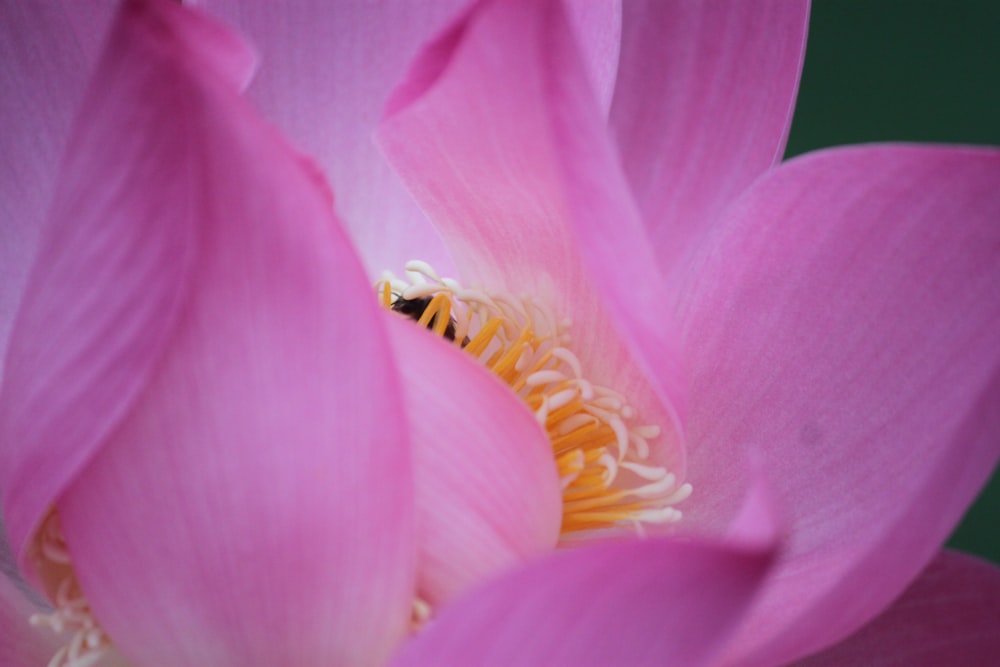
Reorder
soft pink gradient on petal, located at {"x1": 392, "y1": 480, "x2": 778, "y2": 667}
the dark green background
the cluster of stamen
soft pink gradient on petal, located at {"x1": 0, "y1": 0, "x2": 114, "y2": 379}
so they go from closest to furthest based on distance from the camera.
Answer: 1. soft pink gradient on petal, located at {"x1": 392, "y1": 480, "x2": 778, "y2": 667}
2. the cluster of stamen
3. soft pink gradient on petal, located at {"x1": 0, "y1": 0, "x2": 114, "y2": 379}
4. the dark green background

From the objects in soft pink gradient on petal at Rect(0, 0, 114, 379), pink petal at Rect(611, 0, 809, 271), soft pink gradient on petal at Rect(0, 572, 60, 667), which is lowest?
soft pink gradient on petal at Rect(0, 572, 60, 667)

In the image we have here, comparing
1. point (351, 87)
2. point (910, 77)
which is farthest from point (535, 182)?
point (910, 77)

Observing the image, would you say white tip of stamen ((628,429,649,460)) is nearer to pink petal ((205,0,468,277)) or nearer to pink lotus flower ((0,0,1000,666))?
pink lotus flower ((0,0,1000,666))

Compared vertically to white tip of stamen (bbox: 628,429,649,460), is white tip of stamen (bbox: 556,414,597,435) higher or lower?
lower

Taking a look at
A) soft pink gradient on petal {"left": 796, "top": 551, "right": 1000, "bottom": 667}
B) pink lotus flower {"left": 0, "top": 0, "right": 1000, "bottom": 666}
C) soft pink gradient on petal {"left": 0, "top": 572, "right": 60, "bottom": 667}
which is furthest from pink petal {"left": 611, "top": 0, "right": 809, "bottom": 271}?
soft pink gradient on petal {"left": 0, "top": 572, "right": 60, "bottom": 667}

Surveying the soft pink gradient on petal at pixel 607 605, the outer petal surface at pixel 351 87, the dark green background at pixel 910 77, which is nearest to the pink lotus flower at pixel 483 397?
the soft pink gradient on petal at pixel 607 605

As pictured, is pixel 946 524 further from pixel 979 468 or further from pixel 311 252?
pixel 311 252

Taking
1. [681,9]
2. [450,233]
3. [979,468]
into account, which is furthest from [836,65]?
[979,468]
